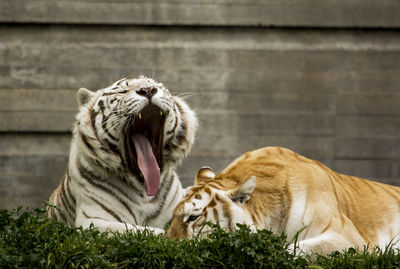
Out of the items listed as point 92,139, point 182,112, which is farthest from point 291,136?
point 92,139

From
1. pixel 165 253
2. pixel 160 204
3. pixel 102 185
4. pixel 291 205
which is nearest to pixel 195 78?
pixel 160 204

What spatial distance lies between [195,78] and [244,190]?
3371 mm

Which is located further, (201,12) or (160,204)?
(201,12)

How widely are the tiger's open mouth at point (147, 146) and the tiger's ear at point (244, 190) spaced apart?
673 millimetres

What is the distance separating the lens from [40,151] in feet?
22.6

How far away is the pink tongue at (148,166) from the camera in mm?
4137

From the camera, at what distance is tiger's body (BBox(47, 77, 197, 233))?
13.6 ft

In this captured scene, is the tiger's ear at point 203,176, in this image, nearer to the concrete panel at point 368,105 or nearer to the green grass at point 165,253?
the green grass at point 165,253

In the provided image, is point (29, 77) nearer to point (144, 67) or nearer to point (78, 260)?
point (144, 67)

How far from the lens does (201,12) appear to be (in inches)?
272

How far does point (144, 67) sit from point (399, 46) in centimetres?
290

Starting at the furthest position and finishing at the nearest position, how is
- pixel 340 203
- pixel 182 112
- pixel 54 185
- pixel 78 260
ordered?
pixel 54 185 → pixel 182 112 → pixel 340 203 → pixel 78 260

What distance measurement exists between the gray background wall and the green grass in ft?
11.7

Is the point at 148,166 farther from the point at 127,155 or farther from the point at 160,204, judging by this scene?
the point at 160,204
